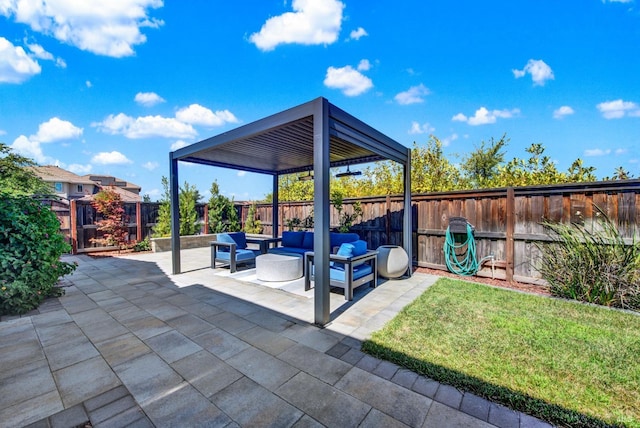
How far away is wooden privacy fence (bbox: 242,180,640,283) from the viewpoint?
3951 mm

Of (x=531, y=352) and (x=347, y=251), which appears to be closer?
(x=531, y=352)

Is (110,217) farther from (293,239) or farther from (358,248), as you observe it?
(358,248)

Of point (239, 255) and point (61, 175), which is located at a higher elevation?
point (61, 175)

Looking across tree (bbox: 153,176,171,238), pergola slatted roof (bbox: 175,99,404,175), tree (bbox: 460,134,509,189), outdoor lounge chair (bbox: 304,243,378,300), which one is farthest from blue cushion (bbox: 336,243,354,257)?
Result: tree (bbox: 460,134,509,189)

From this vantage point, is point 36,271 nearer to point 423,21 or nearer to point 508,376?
point 508,376

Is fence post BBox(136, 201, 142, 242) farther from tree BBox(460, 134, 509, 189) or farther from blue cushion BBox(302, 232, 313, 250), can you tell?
tree BBox(460, 134, 509, 189)

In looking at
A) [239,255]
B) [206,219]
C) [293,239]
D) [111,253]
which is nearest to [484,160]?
[293,239]

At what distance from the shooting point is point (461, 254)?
5.55m

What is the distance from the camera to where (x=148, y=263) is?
22.9 ft

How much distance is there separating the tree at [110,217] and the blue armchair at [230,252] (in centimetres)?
482

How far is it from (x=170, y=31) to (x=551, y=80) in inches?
424

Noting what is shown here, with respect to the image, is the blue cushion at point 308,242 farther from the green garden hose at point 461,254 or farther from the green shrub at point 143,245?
the green shrub at point 143,245

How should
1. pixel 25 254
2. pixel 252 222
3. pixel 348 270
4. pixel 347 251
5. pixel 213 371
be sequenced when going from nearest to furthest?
pixel 213 371 → pixel 25 254 → pixel 348 270 → pixel 347 251 → pixel 252 222

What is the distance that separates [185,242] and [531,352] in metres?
9.98
